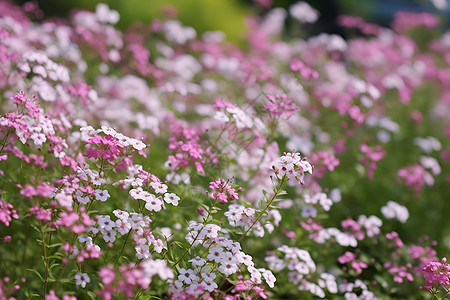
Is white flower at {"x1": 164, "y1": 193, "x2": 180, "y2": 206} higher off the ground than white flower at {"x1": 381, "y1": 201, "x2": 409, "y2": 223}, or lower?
higher

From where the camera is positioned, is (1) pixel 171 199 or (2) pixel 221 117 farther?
(2) pixel 221 117

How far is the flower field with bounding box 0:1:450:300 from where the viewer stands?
258 centimetres

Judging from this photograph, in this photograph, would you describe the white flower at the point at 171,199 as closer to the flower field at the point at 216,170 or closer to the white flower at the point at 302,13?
the flower field at the point at 216,170

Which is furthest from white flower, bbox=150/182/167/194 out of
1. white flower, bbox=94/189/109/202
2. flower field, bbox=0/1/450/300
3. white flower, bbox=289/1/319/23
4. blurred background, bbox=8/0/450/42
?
blurred background, bbox=8/0/450/42

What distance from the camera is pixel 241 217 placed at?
9.21 feet

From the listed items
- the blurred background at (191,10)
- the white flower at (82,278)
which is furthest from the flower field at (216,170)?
the blurred background at (191,10)

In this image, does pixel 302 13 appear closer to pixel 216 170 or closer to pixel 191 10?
pixel 216 170

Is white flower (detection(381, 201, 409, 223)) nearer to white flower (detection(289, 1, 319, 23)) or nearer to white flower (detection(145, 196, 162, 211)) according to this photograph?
white flower (detection(145, 196, 162, 211))

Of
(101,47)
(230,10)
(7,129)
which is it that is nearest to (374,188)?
(101,47)

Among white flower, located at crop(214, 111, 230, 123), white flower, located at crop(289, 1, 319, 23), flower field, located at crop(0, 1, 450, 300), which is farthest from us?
white flower, located at crop(289, 1, 319, 23)

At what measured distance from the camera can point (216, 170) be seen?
3.29 m

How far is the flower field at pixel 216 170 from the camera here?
8.46 feet

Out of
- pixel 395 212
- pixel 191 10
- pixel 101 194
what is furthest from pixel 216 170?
pixel 191 10

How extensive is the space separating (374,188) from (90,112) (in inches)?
110
